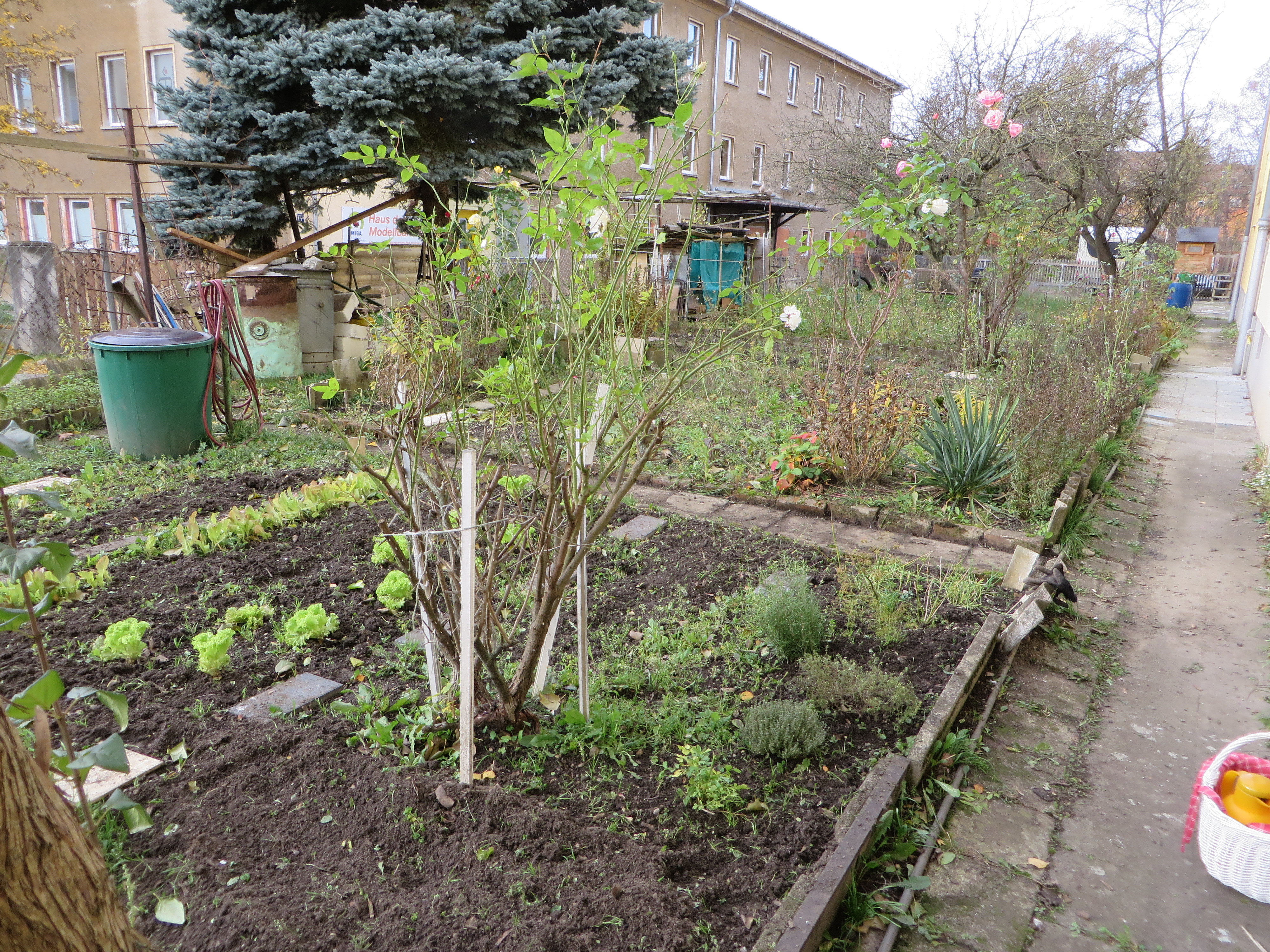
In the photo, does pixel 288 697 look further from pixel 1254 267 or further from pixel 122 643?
pixel 1254 267

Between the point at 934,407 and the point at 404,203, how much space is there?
7508mm

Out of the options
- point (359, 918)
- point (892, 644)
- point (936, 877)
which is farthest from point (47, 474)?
point (936, 877)

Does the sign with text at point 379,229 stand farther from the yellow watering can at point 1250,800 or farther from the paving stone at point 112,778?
the yellow watering can at point 1250,800

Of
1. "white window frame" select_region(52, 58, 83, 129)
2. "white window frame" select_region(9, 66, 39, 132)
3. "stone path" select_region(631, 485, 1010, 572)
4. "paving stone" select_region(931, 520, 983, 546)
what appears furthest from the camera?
"white window frame" select_region(52, 58, 83, 129)

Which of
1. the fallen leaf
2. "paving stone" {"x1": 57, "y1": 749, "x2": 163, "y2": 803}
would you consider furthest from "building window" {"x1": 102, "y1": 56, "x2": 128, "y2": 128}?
the fallen leaf

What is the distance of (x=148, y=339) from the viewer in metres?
5.91

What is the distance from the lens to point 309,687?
2.96 metres

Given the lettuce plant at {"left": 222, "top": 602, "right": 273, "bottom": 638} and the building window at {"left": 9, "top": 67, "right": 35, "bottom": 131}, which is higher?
the building window at {"left": 9, "top": 67, "right": 35, "bottom": 131}

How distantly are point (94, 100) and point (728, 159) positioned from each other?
15668mm

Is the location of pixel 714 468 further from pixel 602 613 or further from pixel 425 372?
pixel 425 372

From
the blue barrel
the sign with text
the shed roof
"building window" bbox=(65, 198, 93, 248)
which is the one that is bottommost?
the blue barrel

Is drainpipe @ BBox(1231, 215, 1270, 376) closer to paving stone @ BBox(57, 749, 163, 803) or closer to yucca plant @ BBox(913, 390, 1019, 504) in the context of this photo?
yucca plant @ BBox(913, 390, 1019, 504)

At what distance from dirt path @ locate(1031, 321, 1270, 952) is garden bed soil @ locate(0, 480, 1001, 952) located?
0.66 m

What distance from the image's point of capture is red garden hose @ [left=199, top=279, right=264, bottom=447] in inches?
247
